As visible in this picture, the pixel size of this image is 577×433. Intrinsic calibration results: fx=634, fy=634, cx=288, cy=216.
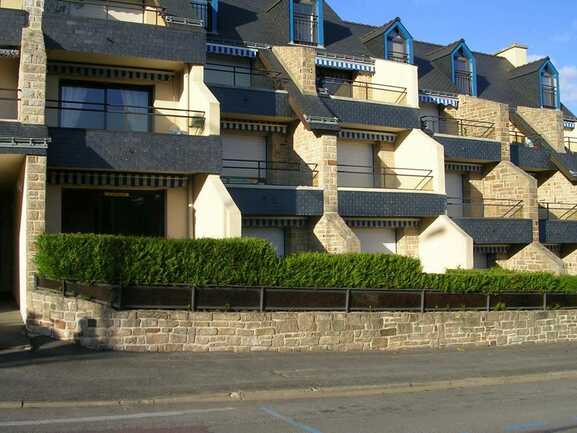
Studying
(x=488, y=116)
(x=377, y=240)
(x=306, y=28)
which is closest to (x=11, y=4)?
Result: (x=306, y=28)

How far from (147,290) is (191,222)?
6.93 m

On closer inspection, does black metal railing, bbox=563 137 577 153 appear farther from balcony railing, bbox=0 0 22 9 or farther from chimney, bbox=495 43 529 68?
balcony railing, bbox=0 0 22 9

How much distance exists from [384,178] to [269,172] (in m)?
5.37

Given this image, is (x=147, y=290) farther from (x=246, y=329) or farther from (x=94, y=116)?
(x=94, y=116)

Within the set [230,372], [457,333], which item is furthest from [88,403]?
[457,333]

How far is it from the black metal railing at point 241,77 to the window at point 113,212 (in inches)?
218

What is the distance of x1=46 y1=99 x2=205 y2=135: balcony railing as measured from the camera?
19484 millimetres

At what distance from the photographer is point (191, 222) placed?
2073cm

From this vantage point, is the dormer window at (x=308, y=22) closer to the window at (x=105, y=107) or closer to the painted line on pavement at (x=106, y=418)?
the window at (x=105, y=107)

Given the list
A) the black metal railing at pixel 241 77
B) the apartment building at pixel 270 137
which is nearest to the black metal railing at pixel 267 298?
the apartment building at pixel 270 137

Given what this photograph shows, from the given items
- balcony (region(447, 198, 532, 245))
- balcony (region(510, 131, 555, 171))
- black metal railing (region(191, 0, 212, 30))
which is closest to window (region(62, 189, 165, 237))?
black metal railing (region(191, 0, 212, 30))

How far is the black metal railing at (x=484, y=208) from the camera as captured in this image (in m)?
28.7

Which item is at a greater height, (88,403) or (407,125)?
(407,125)

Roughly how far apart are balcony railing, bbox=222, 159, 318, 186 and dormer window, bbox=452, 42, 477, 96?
11.9 metres
